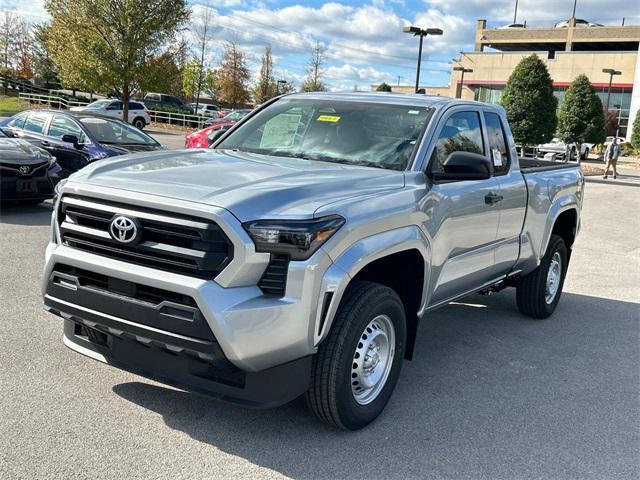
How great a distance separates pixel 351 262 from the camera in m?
3.32

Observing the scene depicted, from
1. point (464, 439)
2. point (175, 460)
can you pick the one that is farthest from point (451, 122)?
point (175, 460)

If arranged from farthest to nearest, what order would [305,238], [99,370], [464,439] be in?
[99,370], [464,439], [305,238]

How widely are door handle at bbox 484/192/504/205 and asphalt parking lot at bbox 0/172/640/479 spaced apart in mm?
1275

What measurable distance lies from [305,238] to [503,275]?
2973mm

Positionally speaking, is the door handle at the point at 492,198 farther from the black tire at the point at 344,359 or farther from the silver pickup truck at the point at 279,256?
the black tire at the point at 344,359

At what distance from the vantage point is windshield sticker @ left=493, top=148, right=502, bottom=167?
5.25 metres

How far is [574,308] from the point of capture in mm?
7102

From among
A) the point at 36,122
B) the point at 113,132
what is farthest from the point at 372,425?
the point at 36,122

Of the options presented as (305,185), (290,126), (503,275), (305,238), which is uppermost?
(290,126)

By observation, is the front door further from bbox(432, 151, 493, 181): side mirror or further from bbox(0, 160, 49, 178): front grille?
bbox(0, 160, 49, 178): front grille

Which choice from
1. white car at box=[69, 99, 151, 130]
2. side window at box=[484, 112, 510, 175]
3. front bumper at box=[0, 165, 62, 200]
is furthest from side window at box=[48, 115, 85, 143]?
white car at box=[69, 99, 151, 130]

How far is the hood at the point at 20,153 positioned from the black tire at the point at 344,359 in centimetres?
803

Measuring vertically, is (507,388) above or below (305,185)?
below

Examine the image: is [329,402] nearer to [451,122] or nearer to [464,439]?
[464,439]
